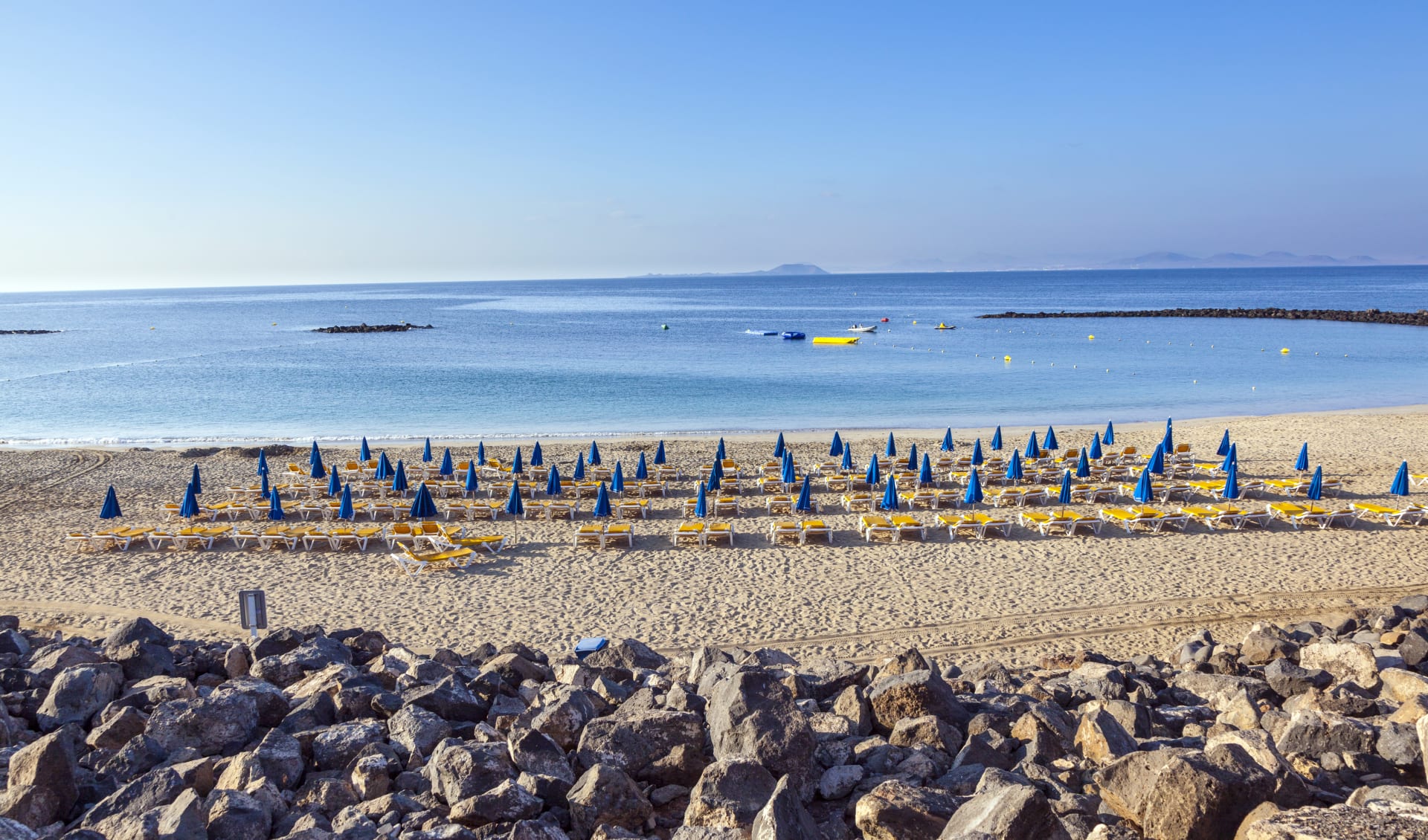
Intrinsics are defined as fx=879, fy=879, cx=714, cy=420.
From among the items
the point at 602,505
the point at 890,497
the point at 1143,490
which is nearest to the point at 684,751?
the point at 602,505

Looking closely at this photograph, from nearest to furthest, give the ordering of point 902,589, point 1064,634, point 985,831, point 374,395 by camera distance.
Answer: point 985,831
point 1064,634
point 902,589
point 374,395

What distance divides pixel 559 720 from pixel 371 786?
3.67ft

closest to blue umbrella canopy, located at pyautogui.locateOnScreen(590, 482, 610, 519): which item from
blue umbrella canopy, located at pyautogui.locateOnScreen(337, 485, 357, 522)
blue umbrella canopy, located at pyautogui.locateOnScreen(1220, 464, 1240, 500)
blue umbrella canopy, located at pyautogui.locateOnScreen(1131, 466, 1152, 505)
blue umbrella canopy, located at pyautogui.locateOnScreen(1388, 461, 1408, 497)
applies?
blue umbrella canopy, located at pyautogui.locateOnScreen(337, 485, 357, 522)

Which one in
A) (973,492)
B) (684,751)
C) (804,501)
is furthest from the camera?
(973,492)

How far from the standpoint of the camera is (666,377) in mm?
45938

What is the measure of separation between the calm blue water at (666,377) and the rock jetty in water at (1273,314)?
→ 16.4 feet

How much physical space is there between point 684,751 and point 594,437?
24.8m

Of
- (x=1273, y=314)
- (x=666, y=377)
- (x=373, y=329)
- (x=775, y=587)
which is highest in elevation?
(x=1273, y=314)

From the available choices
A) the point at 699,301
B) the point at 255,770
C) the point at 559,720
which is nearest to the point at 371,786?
the point at 255,770

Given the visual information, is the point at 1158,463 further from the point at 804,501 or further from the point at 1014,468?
the point at 804,501

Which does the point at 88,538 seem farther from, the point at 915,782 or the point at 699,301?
the point at 699,301

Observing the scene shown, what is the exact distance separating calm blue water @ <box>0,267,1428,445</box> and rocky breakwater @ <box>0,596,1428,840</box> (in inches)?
947

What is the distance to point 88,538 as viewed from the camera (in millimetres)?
15297

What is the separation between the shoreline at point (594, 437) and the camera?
2820 cm
